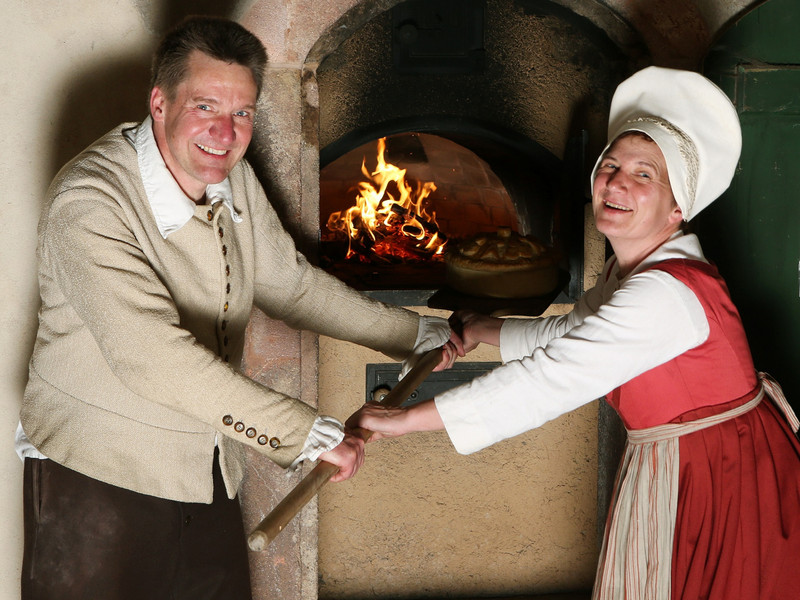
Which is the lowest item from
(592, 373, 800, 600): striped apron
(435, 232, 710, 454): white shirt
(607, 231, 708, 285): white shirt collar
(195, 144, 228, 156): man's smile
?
(592, 373, 800, 600): striped apron

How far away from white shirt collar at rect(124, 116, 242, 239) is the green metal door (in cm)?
188

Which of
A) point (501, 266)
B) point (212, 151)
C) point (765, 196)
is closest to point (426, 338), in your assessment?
point (501, 266)

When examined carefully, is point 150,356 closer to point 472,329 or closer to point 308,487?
point 308,487

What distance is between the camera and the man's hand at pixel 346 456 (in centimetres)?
194

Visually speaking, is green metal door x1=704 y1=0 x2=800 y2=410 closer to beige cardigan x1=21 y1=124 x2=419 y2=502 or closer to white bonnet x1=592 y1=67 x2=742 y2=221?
white bonnet x1=592 y1=67 x2=742 y2=221

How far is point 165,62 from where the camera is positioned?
2.05 meters

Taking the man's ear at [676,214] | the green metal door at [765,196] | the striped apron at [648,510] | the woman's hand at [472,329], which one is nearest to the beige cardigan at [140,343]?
the woman's hand at [472,329]

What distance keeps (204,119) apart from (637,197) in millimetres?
1088

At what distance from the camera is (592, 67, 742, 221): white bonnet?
2119 mm

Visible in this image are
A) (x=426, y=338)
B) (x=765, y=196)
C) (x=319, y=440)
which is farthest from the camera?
(x=765, y=196)

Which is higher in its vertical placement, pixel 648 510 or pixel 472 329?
pixel 472 329

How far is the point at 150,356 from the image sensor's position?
1849 millimetres

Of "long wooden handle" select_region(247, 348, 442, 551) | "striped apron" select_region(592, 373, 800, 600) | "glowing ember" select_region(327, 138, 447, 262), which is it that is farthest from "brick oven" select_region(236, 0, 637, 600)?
"striped apron" select_region(592, 373, 800, 600)

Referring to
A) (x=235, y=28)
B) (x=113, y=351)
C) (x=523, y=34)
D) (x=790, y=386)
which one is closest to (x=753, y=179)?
(x=790, y=386)
